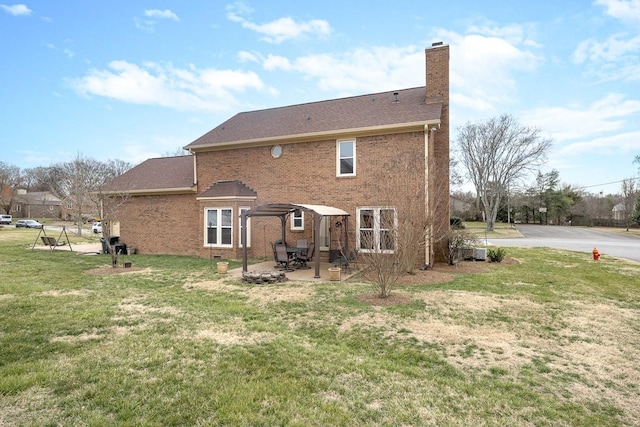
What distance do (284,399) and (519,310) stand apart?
19.4 feet

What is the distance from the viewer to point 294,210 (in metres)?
12.4

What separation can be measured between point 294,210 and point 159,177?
10540mm

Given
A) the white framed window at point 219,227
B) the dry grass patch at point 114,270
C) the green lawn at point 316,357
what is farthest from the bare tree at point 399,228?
the dry grass patch at point 114,270

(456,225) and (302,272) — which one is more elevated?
(456,225)

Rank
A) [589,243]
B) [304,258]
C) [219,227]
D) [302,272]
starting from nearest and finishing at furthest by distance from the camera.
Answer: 1. [302,272]
2. [304,258]
3. [219,227]
4. [589,243]

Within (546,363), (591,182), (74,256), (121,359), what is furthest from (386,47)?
(591,182)

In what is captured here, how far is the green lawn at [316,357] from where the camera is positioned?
3541mm

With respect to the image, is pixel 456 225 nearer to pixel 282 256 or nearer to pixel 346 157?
pixel 346 157

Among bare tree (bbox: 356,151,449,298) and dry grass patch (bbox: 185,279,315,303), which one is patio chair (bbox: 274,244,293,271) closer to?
dry grass patch (bbox: 185,279,315,303)

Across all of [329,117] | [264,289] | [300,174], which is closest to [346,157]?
[300,174]

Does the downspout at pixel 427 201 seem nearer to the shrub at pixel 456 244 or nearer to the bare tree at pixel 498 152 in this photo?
the shrub at pixel 456 244

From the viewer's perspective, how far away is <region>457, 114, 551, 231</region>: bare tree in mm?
38344

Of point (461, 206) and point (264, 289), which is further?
point (461, 206)

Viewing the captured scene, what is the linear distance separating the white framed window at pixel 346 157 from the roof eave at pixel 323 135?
13.3 inches
